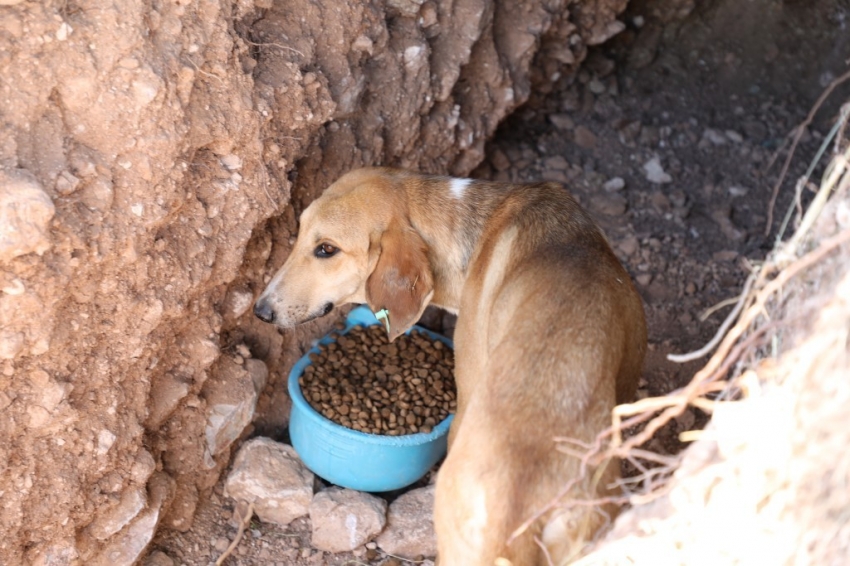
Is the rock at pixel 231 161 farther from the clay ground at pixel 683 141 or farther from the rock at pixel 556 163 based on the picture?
the rock at pixel 556 163

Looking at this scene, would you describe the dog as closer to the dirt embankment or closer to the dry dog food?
the dirt embankment

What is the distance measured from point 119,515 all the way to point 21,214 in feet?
5.31

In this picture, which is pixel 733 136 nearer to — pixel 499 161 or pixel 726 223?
pixel 726 223

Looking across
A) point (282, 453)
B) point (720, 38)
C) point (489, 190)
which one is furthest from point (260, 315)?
point (720, 38)

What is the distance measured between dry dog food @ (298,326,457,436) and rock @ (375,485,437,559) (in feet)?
1.49

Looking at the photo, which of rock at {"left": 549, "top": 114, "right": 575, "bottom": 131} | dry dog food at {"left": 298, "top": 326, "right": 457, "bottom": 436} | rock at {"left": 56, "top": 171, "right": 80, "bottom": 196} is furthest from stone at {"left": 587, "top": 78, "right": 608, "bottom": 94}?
rock at {"left": 56, "top": 171, "right": 80, "bottom": 196}

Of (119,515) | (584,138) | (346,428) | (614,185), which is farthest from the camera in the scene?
(584,138)

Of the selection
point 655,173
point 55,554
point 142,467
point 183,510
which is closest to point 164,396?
point 142,467

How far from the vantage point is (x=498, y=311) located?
11.9 ft

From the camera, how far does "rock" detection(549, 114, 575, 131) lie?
23.5 ft

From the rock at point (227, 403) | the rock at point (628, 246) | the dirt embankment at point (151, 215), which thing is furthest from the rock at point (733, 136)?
the rock at point (227, 403)

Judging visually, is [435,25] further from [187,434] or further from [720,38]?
[720,38]

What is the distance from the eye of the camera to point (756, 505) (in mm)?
2174

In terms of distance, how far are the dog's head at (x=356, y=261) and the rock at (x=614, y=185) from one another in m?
3.02
